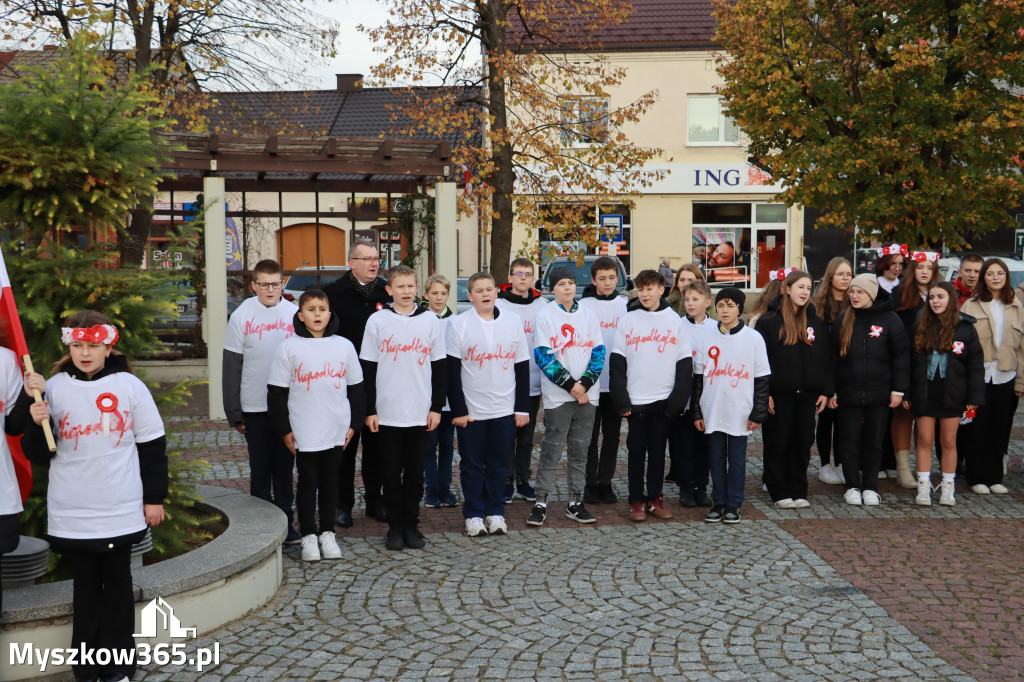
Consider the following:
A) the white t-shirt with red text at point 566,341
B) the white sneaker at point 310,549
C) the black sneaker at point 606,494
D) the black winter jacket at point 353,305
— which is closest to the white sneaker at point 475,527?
the white t-shirt with red text at point 566,341

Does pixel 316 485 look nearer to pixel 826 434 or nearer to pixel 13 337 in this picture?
pixel 13 337

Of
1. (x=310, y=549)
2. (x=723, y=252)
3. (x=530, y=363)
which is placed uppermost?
(x=723, y=252)

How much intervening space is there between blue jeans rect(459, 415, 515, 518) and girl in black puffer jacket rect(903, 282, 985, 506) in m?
3.45

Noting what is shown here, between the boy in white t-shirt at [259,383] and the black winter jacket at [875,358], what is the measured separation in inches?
174

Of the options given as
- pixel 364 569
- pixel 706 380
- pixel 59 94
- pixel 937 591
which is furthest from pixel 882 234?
pixel 59 94

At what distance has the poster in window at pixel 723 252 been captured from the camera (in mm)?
30609

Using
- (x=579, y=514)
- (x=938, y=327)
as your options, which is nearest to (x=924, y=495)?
(x=938, y=327)

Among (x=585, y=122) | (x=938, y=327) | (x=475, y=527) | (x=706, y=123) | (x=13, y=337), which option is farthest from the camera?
(x=706, y=123)

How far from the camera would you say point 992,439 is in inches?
339

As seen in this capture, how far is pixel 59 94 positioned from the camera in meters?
5.23

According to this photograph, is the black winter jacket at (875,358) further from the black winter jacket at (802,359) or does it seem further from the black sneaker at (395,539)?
the black sneaker at (395,539)

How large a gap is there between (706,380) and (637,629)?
2.80 meters

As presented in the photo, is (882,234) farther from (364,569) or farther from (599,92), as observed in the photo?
(364,569)

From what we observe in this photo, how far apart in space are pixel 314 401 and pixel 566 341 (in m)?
1.99
